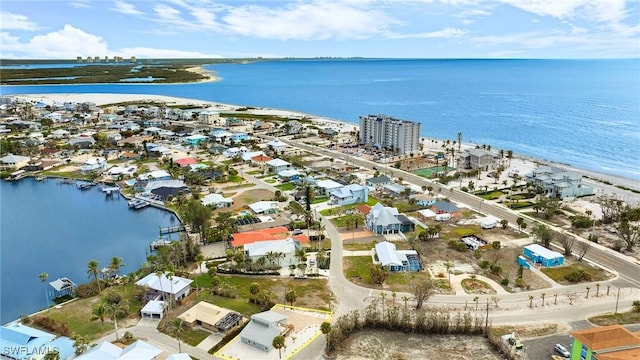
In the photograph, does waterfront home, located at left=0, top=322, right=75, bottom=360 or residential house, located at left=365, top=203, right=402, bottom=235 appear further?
residential house, located at left=365, top=203, right=402, bottom=235

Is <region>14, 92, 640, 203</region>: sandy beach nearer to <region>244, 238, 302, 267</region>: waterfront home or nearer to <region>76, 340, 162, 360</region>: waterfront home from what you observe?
<region>244, 238, 302, 267</region>: waterfront home

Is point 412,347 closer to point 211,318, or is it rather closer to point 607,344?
point 607,344

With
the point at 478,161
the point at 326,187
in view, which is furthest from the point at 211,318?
the point at 478,161

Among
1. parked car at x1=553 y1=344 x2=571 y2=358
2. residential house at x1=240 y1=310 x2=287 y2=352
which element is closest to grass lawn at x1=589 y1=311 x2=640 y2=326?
parked car at x1=553 y1=344 x2=571 y2=358

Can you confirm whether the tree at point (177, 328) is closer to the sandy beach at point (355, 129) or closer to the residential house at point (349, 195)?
the residential house at point (349, 195)

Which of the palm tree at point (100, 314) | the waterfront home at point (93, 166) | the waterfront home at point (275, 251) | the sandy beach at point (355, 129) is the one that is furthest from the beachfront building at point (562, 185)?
the waterfront home at point (93, 166)

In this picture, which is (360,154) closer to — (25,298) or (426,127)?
(426,127)
